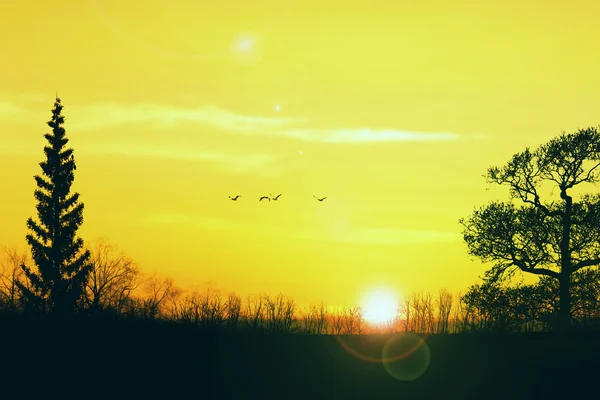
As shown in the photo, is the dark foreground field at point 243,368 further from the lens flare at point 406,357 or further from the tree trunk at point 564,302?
the tree trunk at point 564,302

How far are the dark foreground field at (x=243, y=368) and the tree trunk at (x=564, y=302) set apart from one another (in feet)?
40.1

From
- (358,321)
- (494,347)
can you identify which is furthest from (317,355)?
(358,321)

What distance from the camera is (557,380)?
33.0 meters

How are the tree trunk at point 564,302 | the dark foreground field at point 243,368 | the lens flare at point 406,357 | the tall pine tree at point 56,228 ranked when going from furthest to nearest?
the tall pine tree at point 56,228 < the tree trunk at point 564,302 < the lens flare at point 406,357 < the dark foreground field at point 243,368

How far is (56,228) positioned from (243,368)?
6017 cm

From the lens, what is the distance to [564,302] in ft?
164

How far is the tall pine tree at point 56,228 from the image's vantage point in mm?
84625

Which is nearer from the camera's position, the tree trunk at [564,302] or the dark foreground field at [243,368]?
the dark foreground field at [243,368]

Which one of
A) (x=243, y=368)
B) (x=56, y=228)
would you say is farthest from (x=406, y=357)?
(x=56, y=228)

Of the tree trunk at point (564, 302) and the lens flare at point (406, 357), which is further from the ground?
the tree trunk at point (564, 302)

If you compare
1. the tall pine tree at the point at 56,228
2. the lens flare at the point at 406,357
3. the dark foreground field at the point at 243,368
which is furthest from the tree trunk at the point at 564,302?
the tall pine tree at the point at 56,228

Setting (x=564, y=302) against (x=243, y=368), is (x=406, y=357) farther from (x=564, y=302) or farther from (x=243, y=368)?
(x=564, y=302)

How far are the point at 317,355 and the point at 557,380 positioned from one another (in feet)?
32.4

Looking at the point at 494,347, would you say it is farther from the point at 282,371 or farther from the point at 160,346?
the point at 160,346
